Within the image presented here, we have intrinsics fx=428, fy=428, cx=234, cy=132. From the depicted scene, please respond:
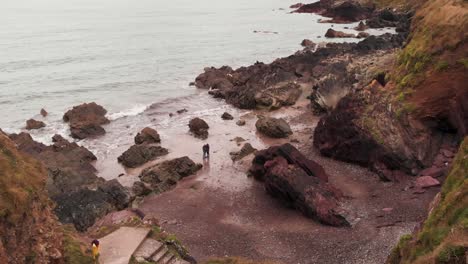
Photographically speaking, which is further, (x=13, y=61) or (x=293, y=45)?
(x=293, y=45)

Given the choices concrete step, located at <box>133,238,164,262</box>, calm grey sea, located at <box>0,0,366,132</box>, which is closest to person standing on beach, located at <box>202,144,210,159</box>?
concrete step, located at <box>133,238,164,262</box>

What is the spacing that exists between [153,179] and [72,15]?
482ft

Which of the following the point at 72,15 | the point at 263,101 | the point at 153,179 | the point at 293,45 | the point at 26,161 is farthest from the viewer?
the point at 72,15

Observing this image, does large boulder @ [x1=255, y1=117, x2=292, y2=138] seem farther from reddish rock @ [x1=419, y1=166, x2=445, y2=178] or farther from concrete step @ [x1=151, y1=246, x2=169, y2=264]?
concrete step @ [x1=151, y1=246, x2=169, y2=264]

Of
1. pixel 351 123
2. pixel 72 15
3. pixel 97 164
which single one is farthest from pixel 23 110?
pixel 72 15

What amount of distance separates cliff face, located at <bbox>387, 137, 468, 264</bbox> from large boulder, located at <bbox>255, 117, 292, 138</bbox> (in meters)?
23.5

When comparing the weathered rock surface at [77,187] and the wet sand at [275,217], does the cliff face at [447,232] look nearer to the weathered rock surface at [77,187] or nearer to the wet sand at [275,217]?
the wet sand at [275,217]

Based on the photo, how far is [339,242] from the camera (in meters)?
24.3

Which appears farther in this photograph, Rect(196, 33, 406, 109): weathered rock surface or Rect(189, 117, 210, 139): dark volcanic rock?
Rect(196, 33, 406, 109): weathered rock surface

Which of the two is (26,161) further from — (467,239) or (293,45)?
(293,45)

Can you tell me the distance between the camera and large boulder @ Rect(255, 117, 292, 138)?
138 ft

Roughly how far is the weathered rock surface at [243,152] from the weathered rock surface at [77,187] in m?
10.9

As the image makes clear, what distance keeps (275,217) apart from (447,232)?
1495 centimetres

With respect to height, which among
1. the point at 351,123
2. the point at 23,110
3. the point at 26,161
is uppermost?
the point at 26,161
